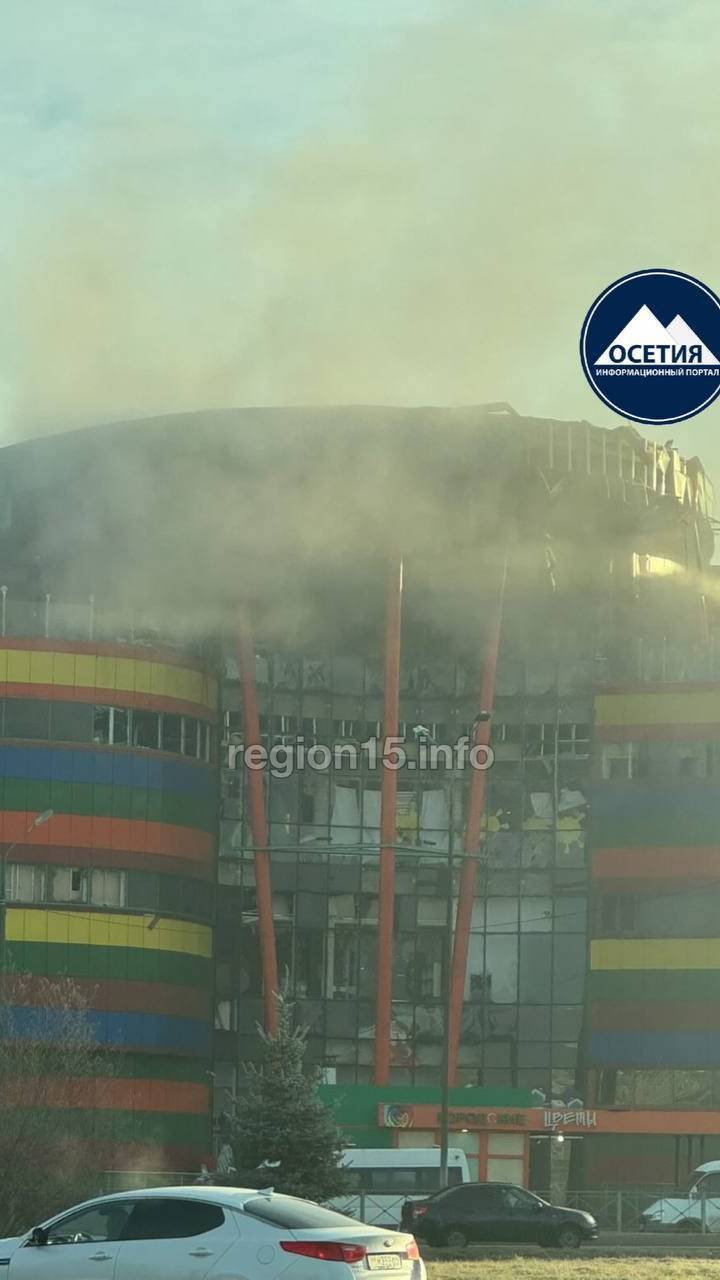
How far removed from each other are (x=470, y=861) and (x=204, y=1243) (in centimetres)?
5763

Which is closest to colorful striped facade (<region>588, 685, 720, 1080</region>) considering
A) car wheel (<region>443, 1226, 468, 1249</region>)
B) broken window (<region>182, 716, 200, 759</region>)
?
broken window (<region>182, 716, 200, 759</region>)

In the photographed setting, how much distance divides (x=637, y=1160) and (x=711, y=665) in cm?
1750

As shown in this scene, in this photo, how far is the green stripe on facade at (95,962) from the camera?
78.0 m

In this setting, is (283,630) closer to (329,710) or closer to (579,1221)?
(329,710)

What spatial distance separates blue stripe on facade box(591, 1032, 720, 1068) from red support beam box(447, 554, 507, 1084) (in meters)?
5.12

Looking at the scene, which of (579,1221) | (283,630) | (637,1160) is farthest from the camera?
(283,630)

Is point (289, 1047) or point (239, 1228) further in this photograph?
point (289, 1047)

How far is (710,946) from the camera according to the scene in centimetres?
8075

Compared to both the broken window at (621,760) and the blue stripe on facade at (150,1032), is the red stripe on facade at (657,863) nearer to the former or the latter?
the broken window at (621,760)

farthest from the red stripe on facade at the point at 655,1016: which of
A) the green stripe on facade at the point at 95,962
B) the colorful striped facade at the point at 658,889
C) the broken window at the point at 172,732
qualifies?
the broken window at the point at 172,732

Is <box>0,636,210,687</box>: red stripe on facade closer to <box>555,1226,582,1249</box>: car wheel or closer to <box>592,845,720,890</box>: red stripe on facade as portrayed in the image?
<box>592,845,720,890</box>: red stripe on facade

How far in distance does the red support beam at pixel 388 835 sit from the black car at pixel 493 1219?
27.6 m

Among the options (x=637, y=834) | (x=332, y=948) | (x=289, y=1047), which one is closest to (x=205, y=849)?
(x=332, y=948)

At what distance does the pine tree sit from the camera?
2009 inches
